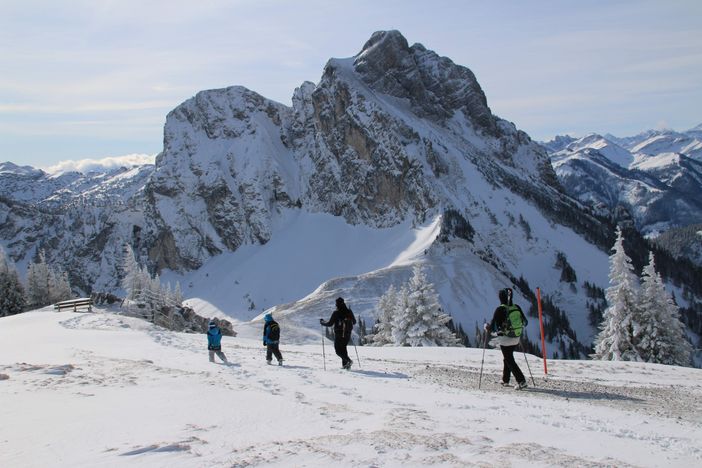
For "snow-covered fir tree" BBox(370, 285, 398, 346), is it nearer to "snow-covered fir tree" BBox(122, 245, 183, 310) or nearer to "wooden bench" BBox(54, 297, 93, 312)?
"snow-covered fir tree" BBox(122, 245, 183, 310)

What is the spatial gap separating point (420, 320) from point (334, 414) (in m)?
36.8

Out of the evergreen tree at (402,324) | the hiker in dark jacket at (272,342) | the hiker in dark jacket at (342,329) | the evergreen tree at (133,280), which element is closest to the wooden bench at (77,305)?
the evergreen tree at (133,280)

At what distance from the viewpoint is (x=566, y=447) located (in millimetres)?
8805

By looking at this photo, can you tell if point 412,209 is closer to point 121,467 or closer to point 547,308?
point 547,308

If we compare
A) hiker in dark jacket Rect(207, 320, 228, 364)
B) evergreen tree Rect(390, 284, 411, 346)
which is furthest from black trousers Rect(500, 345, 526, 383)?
evergreen tree Rect(390, 284, 411, 346)

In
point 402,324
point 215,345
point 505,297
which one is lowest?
point 402,324

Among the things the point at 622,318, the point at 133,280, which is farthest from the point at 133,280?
the point at 622,318

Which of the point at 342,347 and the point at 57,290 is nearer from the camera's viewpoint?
the point at 342,347

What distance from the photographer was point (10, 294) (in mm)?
66500

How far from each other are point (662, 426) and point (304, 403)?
6676mm

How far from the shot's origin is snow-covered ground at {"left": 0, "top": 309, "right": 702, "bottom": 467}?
833 cm

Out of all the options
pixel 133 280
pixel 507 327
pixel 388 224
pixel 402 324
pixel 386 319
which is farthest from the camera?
pixel 388 224

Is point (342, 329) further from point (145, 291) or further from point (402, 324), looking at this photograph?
point (145, 291)

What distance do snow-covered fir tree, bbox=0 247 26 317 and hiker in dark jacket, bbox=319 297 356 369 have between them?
2294 inches
